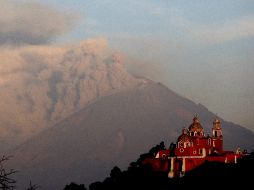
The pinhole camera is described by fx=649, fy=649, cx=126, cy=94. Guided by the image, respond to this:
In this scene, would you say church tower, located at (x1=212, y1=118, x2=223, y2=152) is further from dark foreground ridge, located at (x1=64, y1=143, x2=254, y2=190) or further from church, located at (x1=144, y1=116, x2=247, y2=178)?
dark foreground ridge, located at (x1=64, y1=143, x2=254, y2=190)

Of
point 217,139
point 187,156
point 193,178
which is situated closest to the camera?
point 193,178

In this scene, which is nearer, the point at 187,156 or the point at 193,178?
the point at 193,178

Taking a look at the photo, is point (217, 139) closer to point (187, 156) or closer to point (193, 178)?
point (187, 156)

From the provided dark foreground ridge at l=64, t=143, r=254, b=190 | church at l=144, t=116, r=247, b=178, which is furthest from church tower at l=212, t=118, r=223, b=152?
dark foreground ridge at l=64, t=143, r=254, b=190

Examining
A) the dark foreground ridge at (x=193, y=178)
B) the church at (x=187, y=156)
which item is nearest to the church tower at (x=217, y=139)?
the church at (x=187, y=156)

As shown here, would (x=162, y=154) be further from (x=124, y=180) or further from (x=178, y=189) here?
(x=178, y=189)

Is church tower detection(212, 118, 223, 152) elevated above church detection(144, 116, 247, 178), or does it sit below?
above

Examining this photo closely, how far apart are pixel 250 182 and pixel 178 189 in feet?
42.6

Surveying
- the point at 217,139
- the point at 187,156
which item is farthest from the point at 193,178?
the point at 217,139

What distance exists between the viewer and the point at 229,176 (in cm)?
7356

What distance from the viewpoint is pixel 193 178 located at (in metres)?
80.4

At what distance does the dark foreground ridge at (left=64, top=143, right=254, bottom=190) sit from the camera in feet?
230

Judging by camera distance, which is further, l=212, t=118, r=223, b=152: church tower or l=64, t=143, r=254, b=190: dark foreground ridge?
l=212, t=118, r=223, b=152: church tower

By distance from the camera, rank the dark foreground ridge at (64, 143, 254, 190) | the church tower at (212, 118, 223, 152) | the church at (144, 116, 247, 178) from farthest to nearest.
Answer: the church tower at (212, 118, 223, 152) < the church at (144, 116, 247, 178) < the dark foreground ridge at (64, 143, 254, 190)
